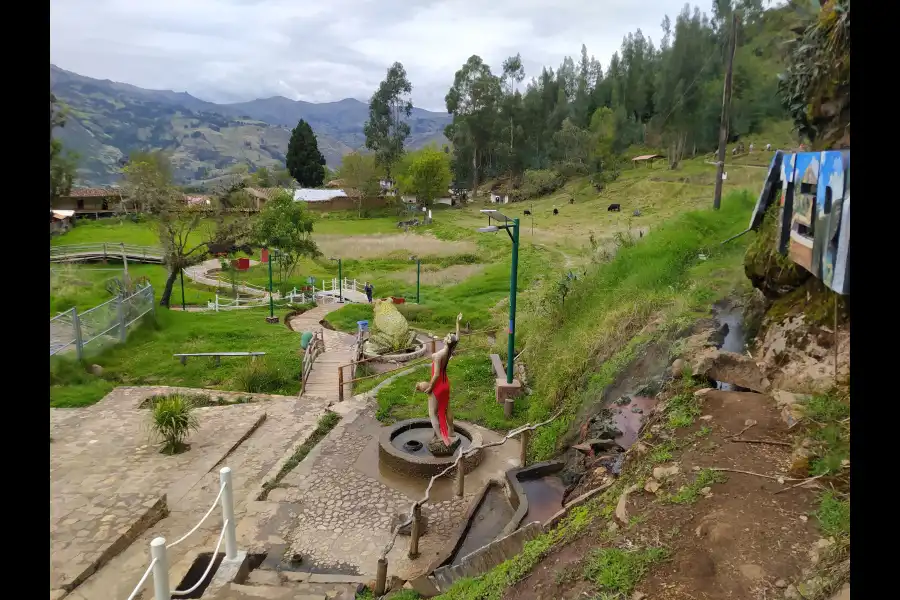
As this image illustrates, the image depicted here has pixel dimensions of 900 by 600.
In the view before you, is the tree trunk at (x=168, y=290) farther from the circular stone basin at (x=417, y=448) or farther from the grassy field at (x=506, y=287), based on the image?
the circular stone basin at (x=417, y=448)

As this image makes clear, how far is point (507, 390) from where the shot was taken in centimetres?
1240

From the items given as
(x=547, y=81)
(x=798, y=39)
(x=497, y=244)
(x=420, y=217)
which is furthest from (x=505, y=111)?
(x=798, y=39)

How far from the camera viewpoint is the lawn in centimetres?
1566

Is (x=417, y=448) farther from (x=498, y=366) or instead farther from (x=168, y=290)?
(x=168, y=290)

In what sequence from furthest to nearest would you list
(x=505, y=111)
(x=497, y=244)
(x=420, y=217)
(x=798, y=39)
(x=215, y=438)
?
1. (x=505, y=111)
2. (x=420, y=217)
3. (x=497, y=244)
4. (x=215, y=438)
5. (x=798, y=39)

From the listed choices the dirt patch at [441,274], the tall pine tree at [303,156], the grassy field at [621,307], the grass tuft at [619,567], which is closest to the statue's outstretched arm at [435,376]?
the grassy field at [621,307]

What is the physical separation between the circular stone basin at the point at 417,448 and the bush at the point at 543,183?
4590cm

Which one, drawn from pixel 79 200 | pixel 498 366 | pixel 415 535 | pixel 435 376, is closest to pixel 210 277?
pixel 498 366

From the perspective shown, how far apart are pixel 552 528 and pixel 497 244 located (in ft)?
106

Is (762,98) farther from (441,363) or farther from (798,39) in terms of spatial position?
(441,363)

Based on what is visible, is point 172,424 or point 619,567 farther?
point 172,424

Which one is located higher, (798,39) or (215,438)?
(798,39)

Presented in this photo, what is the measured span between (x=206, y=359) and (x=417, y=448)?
10.00 m
